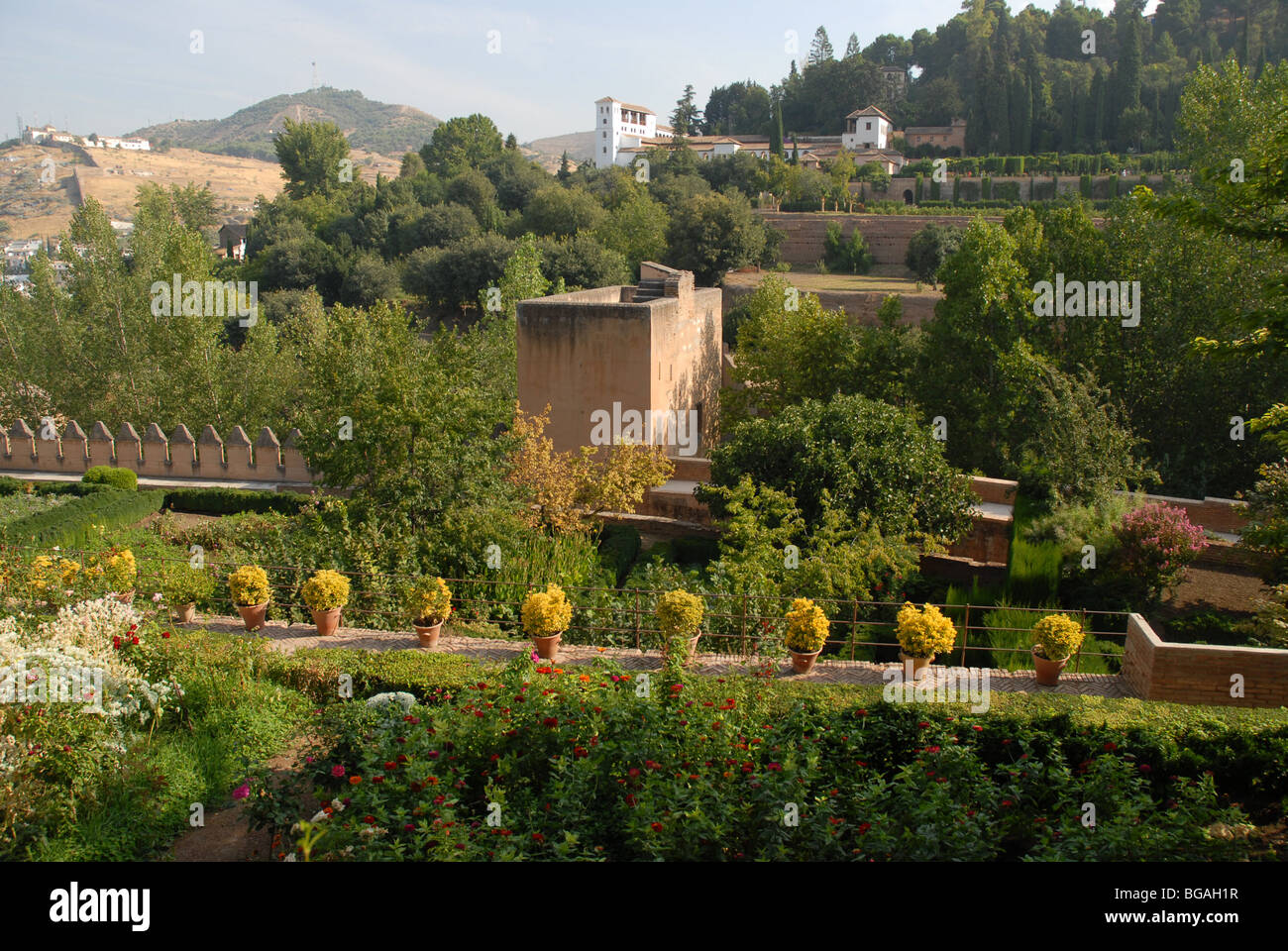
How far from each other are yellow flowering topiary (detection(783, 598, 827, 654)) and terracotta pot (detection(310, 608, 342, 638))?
190 inches

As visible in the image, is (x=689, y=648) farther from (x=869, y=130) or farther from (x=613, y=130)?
(x=613, y=130)

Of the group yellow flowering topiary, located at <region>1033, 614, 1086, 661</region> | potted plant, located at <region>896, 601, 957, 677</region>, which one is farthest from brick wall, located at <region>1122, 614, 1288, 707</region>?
potted plant, located at <region>896, 601, 957, 677</region>

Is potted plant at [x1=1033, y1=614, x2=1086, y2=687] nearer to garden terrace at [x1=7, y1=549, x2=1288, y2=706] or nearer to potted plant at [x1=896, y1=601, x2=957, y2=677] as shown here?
garden terrace at [x1=7, y1=549, x2=1288, y2=706]

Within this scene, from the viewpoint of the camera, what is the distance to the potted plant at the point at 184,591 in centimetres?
1005

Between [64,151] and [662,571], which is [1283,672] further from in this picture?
[64,151]

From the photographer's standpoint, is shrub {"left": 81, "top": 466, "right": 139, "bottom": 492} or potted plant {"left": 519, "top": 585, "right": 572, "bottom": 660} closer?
potted plant {"left": 519, "top": 585, "right": 572, "bottom": 660}

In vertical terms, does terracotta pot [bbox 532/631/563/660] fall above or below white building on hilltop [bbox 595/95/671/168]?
below

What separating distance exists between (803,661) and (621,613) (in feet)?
8.23

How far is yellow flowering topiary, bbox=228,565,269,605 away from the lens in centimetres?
980

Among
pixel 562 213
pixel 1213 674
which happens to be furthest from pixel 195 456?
pixel 562 213

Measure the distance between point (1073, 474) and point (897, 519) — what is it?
367 cm

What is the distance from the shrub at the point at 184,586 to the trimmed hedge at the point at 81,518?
13.9ft

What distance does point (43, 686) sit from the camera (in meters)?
6.68
